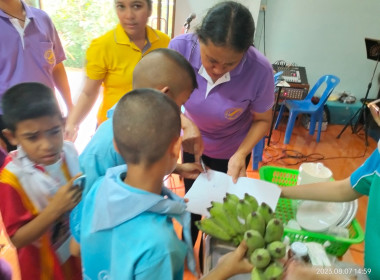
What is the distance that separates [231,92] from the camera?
1359 mm

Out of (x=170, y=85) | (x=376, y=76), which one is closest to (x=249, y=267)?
(x=170, y=85)

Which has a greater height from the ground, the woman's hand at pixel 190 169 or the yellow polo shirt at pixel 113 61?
the yellow polo shirt at pixel 113 61

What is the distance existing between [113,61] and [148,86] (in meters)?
0.79

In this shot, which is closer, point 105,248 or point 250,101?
point 105,248

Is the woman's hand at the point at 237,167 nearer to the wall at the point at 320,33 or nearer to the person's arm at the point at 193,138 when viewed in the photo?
the person's arm at the point at 193,138

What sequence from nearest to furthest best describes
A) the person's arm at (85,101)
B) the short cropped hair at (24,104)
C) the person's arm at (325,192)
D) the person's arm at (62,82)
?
the short cropped hair at (24,104), the person's arm at (325,192), the person's arm at (85,101), the person's arm at (62,82)

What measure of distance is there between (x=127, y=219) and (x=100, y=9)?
445 cm

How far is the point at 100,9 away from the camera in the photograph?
173 inches

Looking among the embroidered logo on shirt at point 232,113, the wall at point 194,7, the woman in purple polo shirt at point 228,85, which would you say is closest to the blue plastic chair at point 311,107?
the wall at point 194,7

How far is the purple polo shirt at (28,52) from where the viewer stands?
146 cm

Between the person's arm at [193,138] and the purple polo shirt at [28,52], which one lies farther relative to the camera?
the purple polo shirt at [28,52]

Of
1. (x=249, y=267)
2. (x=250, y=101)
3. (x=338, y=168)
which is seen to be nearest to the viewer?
(x=249, y=267)

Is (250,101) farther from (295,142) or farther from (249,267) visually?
(295,142)

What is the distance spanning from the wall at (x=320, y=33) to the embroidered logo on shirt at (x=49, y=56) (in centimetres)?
302
